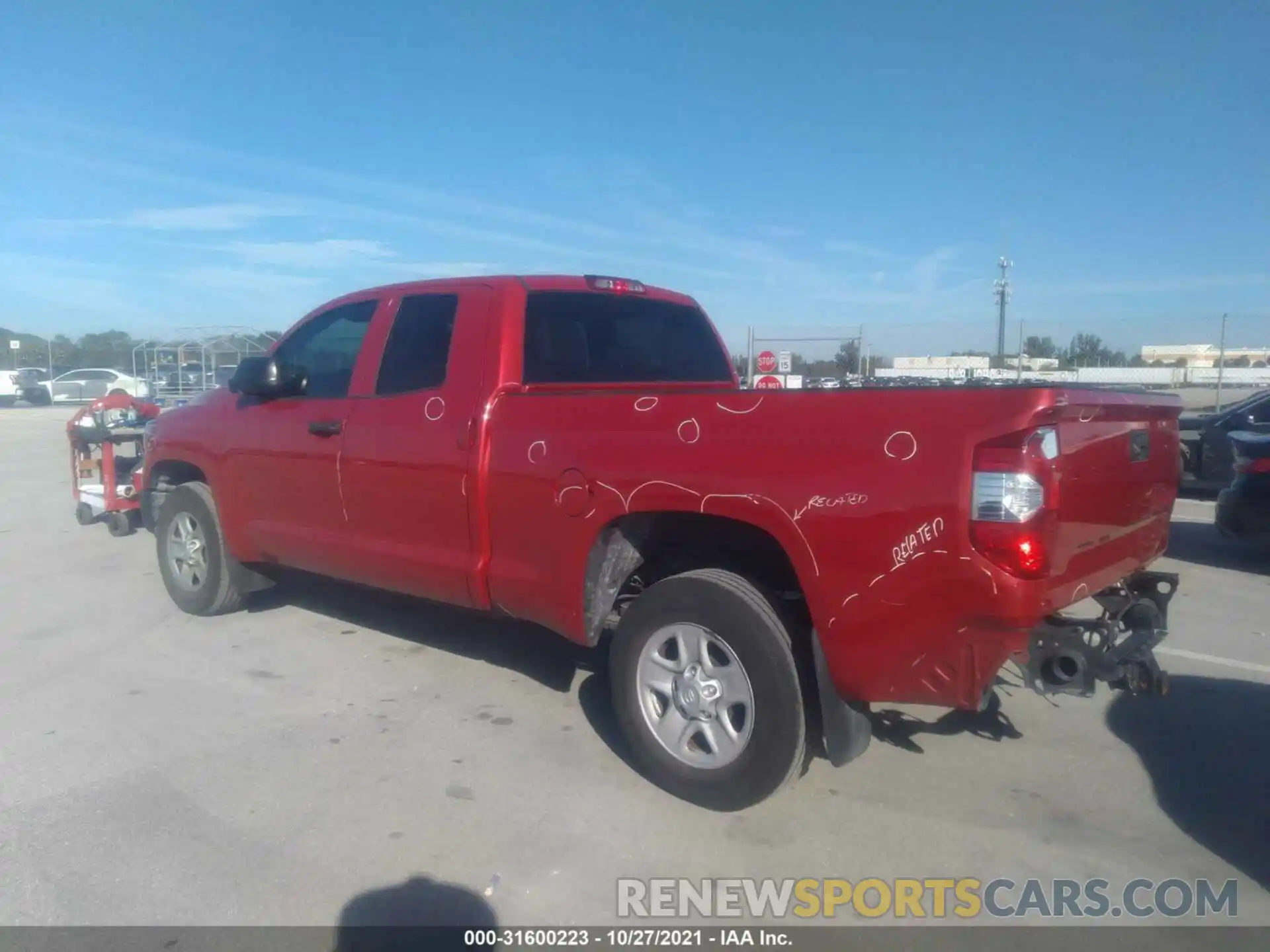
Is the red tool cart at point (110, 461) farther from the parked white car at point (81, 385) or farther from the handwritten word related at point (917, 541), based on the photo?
the parked white car at point (81, 385)

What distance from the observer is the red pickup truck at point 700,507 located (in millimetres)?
3096

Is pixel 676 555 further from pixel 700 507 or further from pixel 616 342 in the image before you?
pixel 616 342

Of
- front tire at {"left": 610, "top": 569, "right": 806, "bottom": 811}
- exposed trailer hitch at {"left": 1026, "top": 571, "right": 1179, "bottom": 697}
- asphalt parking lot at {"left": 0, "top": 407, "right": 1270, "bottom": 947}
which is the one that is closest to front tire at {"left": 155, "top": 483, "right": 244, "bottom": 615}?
asphalt parking lot at {"left": 0, "top": 407, "right": 1270, "bottom": 947}

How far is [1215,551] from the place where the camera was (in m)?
8.87

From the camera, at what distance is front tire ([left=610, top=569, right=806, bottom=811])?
3562mm

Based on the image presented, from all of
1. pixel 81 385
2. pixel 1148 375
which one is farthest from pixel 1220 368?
pixel 81 385

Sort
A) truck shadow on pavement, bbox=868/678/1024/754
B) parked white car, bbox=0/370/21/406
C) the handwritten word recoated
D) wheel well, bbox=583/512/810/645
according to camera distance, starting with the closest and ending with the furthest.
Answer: the handwritten word recoated → wheel well, bbox=583/512/810/645 → truck shadow on pavement, bbox=868/678/1024/754 → parked white car, bbox=0/370/21/406

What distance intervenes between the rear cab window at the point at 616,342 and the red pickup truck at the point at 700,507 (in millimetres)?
14

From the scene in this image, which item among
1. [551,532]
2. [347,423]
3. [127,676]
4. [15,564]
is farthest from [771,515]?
[15,564]

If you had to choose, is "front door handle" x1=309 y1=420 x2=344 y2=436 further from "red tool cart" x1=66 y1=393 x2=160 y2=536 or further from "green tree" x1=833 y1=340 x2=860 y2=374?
"green tree" x1=833 y1=340 x2=860 y2=374

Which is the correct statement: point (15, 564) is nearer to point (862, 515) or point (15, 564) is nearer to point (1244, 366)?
point (862, 515)

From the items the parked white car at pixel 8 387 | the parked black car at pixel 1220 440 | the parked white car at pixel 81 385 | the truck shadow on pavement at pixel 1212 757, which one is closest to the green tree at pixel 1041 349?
the parked black car at pixel 1220 440

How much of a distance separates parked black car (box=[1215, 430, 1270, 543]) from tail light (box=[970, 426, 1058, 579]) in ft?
19.0

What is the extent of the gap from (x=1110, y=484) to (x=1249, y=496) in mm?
5299
